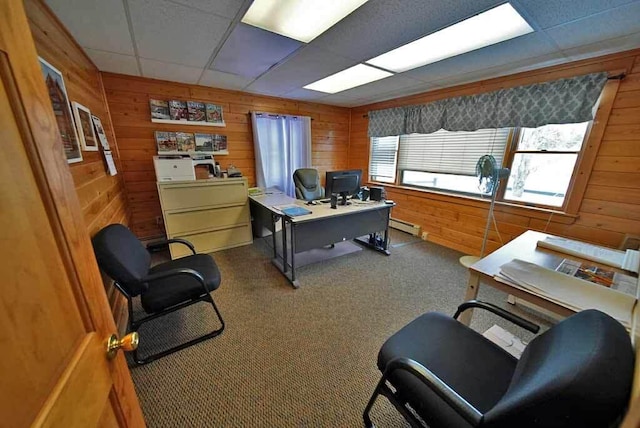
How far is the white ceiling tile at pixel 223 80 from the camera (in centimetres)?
270

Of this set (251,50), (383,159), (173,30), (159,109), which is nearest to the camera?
(173,30)

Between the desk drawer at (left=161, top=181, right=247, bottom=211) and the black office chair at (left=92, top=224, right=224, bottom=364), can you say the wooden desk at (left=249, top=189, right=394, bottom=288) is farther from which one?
the black office chair at (left=92, top=224, right=224, bottom=364)

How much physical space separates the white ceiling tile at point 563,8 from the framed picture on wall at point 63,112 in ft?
8.85

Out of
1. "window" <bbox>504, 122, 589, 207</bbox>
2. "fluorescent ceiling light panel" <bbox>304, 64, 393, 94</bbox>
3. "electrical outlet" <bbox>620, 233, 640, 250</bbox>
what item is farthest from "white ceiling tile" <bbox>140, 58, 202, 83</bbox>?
"electrical outlet" <bbox>620, 233, 640, 250</bbox>

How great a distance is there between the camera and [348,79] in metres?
2.89

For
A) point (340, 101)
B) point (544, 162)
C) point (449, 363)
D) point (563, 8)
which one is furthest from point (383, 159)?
point (449, 363)

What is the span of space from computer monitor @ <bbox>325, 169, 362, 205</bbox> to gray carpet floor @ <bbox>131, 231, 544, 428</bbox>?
0.88 metres

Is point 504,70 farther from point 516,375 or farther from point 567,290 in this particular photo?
point 516,375

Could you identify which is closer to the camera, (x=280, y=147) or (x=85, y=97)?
(x=85, y=97)

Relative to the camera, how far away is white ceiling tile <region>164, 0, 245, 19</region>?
140cm

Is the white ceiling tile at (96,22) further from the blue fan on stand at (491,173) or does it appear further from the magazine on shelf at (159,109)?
the blue fan on stand at (491,173)

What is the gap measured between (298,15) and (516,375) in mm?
2231

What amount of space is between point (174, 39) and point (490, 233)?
3.76m

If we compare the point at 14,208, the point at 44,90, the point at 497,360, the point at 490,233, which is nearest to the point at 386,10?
the point at 44,90
